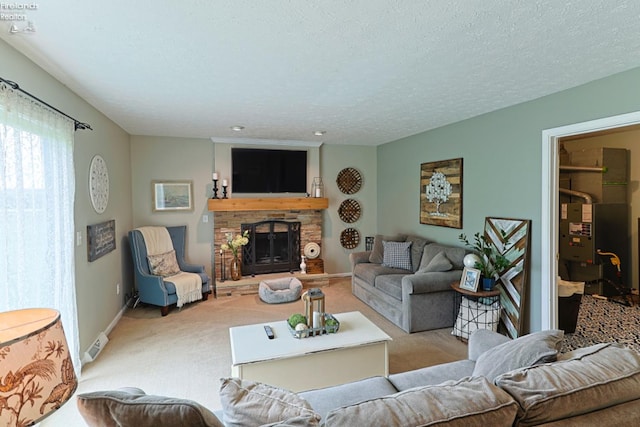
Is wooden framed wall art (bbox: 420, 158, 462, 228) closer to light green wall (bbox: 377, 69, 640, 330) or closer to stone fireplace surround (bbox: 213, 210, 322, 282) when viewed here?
light green wall (bbox: 377, 69, 640, 330)

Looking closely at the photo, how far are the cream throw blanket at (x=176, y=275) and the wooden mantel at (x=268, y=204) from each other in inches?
31.8

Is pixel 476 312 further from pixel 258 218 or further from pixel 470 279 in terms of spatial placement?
pixel 258 218

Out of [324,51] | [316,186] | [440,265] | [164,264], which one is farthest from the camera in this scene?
[316,186]

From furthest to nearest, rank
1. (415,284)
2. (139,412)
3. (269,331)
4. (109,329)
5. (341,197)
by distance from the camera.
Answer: (341,197) → (109,329) → (415,284) → (269,331) → (139,412)

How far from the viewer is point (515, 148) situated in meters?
3.34

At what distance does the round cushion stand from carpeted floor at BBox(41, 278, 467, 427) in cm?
9

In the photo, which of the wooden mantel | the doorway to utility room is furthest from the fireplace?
the doorway to utility room

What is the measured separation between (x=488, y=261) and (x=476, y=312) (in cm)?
61

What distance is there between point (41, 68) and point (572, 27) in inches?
135

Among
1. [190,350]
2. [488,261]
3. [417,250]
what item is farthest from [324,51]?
[417,250]

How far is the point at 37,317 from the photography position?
4.13 ft

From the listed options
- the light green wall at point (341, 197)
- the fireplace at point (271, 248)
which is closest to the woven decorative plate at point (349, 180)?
the light green wall at point (341, 197)

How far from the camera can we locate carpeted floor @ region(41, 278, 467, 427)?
2.53 m

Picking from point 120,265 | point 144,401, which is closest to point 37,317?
point 144,401
